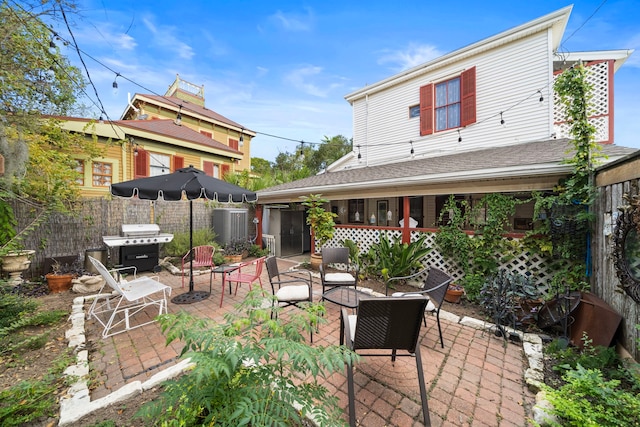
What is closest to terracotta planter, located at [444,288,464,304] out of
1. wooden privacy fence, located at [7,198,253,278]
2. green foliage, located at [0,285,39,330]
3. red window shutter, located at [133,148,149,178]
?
green foliage, located at [0,285,39,330]

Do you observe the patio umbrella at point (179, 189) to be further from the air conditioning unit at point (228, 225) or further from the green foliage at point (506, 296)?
the green foliage at point (506, 296)

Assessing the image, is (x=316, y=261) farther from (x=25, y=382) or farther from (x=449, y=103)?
(x=449, y=103)

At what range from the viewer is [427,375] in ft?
8.13

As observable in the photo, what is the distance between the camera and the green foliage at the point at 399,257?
5.05m

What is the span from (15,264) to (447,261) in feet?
28.5

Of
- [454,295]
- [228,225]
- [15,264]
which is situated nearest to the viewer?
[454,295]

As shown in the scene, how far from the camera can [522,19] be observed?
6.48 metres

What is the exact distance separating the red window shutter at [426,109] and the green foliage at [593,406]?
24.3 feet

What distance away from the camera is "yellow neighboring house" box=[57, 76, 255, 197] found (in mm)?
9977

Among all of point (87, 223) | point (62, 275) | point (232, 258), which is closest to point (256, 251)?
point (232, 258)

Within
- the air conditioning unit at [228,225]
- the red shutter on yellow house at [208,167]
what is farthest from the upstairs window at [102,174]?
the air conditioning unit at [228,225]

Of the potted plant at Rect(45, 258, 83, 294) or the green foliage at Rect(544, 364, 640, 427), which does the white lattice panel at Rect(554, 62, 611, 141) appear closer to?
the green foliage at Rect(544, 364, 640, 427)

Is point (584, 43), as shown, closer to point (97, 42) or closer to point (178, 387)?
point (178, 387)

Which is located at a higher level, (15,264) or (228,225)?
(228,225)
